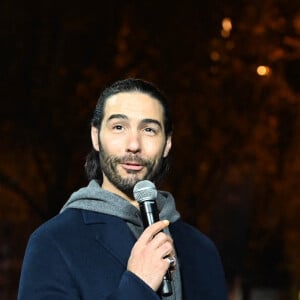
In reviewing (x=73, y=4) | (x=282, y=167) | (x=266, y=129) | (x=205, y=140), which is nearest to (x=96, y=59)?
(x=73, y=4)

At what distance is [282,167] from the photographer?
14.1m

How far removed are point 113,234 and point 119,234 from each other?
0.03 metres

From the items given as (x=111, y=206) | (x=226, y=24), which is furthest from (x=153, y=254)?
(x=226, y=24)

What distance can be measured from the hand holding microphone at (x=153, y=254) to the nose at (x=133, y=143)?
196 mm

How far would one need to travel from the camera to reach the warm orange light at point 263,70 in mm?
10969

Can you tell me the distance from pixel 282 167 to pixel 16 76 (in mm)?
5977

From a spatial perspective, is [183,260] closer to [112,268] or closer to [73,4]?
[112,268]

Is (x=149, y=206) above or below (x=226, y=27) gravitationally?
below

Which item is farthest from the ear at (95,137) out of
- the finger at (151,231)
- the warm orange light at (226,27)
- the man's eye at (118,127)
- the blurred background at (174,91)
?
the warm orange light at (226,27)

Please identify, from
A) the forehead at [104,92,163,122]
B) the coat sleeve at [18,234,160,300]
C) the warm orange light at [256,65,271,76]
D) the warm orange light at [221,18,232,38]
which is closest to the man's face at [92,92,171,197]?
the forehead at [104,92,163,122]

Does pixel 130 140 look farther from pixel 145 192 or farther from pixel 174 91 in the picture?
pixel 174 91

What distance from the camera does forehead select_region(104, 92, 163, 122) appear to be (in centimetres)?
274

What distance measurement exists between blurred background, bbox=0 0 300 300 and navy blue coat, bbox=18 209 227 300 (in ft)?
21.3

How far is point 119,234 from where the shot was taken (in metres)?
2.71
